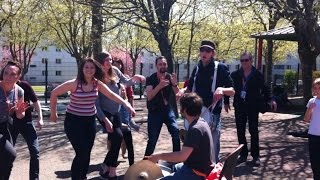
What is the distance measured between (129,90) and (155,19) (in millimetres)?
6825

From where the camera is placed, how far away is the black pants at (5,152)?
18.3 feet

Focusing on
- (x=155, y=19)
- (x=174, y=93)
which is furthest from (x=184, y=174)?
(x=155, y=19)

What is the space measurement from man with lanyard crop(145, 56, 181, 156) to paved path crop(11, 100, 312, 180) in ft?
2.49

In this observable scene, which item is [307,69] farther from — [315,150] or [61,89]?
[61,89]

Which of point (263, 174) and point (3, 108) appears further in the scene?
point (263, 174)

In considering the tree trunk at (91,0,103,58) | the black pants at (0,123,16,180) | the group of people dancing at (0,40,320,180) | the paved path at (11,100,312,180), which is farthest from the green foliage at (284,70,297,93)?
the black pants at (0,123,16,180)

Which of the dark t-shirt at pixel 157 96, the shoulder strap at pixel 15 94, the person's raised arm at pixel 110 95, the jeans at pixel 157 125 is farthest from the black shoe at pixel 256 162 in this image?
the shoulder strap at pixel 15 94

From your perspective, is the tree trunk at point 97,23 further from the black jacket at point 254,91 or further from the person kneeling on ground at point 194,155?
the person kneeling on ground at point 194,155

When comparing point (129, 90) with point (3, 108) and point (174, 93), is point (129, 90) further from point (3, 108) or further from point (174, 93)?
point (3, 108)

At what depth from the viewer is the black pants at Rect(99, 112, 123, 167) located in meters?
6.59

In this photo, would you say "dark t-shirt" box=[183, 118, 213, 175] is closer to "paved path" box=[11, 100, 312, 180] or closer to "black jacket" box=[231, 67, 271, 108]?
"paved path" box=[11, 100, 312, 180]

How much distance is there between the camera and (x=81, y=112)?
19.1 feet

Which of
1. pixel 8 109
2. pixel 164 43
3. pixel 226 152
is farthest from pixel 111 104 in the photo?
pixel 164 43

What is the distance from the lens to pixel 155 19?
14.7 m
